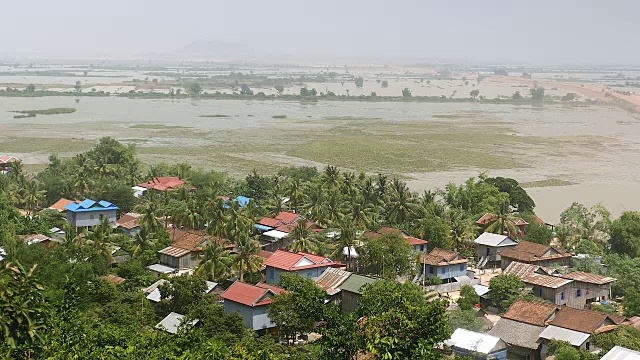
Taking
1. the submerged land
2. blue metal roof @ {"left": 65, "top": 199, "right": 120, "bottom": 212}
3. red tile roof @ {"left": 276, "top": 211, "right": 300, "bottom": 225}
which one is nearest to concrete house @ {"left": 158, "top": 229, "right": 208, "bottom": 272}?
red tile roof @ {"left": 276, "top": 211, "right": 300, "bottom": 225}

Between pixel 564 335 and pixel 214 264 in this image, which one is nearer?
pixel 564 335

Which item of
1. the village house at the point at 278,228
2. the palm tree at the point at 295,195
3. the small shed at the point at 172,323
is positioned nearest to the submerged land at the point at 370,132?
the palm tree at the point at 295,195

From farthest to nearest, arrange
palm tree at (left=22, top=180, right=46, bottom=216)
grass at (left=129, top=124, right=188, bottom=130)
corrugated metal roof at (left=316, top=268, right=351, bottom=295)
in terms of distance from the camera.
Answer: grass at (left=129, top=124, right=188, bottom=130) < palm tree at (left=22, top=180, right=46, bottom=216) < corrugated metal roof at (left=316, top=268, right=351, bottom=295)

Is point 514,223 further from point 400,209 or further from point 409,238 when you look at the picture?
point 409,238

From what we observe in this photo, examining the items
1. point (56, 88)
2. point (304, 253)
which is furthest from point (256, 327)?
point (56, 88)

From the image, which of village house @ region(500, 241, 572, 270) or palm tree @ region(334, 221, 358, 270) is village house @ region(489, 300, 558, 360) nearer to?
village house @ region(500, 241, 572, 270)

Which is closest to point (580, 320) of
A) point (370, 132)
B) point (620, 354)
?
point (620, 354)
